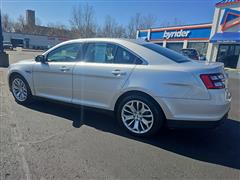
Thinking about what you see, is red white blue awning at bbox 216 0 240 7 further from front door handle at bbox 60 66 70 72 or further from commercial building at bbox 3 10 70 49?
commercial building at bbox 3 10 70 49

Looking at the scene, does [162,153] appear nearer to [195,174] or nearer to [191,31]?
[195,174]

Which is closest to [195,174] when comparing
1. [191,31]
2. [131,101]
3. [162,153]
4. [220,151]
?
[162,153]

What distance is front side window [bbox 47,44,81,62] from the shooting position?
415 cm

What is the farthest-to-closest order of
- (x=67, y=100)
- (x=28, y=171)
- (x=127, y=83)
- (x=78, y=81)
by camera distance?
1. (x=67, y=100)
2. (x=78, y=81)
3. (x=127, y=83)
4. (x=28, y=171)

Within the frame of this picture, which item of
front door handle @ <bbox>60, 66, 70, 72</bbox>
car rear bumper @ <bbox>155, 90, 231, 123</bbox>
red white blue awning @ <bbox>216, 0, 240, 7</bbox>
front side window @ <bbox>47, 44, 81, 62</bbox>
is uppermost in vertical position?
red white blue awning @ <bbox>216, 0, 240, 7</bbox>

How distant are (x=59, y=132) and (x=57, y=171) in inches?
44.4

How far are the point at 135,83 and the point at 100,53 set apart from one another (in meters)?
1.00

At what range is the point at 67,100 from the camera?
4.26 meters

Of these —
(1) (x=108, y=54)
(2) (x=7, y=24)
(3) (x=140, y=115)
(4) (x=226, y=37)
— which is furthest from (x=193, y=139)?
(2) (x=7, y=24)

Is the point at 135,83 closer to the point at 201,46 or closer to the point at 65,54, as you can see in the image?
the point at 65,54

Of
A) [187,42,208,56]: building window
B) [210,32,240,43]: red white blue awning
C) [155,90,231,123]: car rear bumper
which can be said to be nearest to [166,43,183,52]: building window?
[187,42,208,56]: building window

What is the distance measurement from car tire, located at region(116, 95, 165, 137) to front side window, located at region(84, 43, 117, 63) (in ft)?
2.73

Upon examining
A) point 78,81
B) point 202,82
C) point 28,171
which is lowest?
point 28,171

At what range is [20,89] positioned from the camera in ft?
16.4
